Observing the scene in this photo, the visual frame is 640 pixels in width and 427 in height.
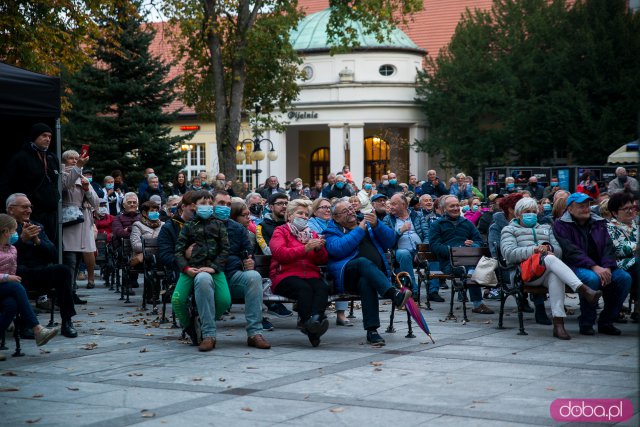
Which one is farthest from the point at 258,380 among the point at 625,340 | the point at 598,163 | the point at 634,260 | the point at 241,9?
the point at 598,163

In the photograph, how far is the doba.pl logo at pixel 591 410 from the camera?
23.5 ft

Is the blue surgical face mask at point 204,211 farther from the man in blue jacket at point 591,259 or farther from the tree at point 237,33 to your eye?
the tree at point 237,33

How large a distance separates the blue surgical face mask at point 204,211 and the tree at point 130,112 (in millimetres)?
26170

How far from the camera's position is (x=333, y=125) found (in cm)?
5559

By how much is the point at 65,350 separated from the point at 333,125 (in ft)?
149

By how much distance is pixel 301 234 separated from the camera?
11680 mm

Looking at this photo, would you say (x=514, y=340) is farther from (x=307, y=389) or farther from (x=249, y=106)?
(x=249, y=106)

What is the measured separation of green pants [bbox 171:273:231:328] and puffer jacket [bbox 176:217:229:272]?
0.37ft

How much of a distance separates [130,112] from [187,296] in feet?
89.0

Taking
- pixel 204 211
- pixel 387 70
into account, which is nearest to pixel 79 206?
pixel 204 211

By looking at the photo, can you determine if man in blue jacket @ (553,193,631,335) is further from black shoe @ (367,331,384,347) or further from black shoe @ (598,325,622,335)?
black shoe @ (367,331,384,347)

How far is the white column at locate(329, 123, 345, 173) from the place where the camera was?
55.4m

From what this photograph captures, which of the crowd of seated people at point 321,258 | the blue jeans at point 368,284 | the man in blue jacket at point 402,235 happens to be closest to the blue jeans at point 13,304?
the crowd of seated people at point 321,258

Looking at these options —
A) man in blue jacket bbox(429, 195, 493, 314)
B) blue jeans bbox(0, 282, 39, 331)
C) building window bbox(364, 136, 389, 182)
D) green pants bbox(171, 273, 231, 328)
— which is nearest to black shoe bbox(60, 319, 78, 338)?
blue jeans bbox(0, 282, 39, 331)
